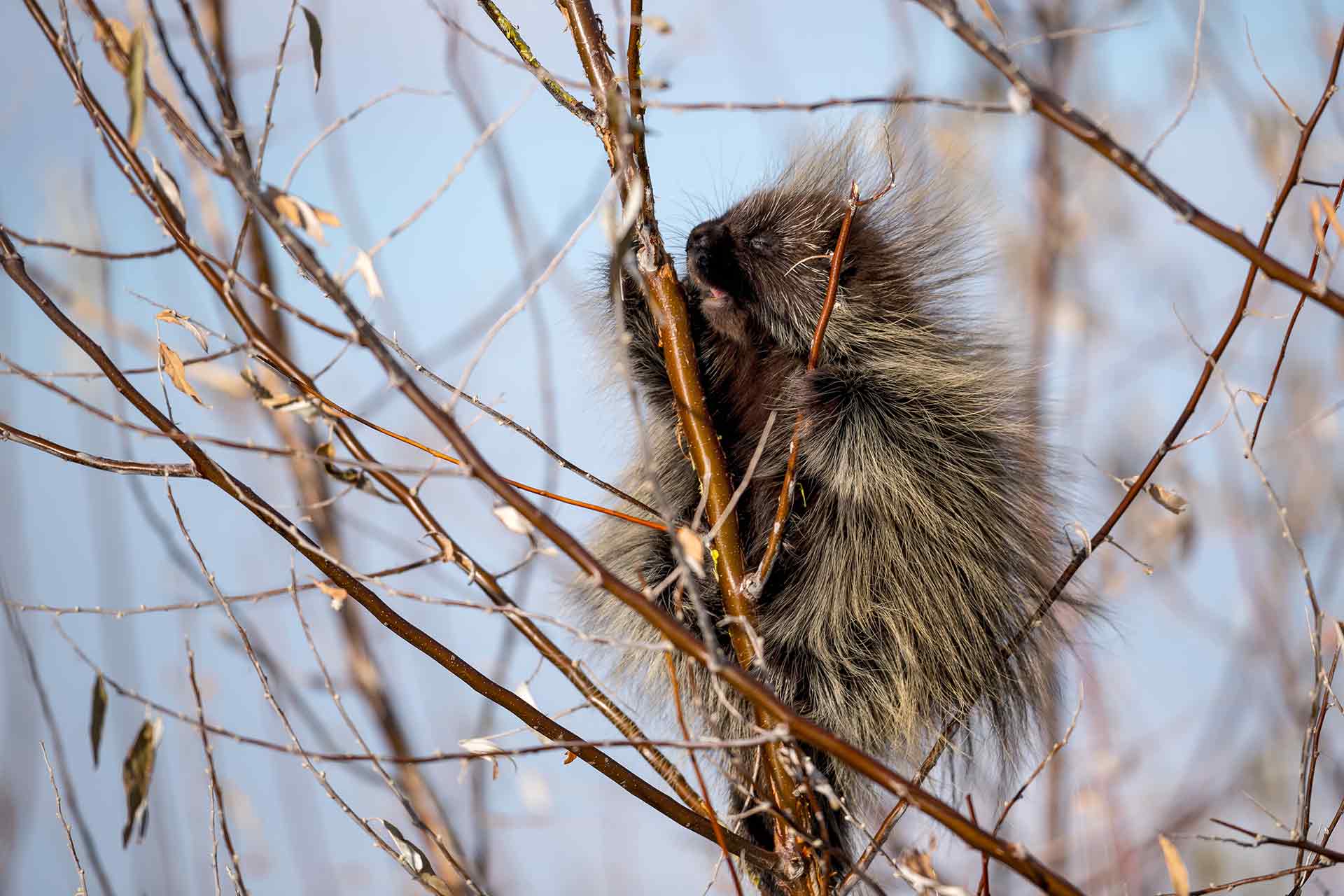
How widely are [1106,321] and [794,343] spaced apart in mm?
2054

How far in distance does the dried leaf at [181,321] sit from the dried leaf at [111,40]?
343 mm

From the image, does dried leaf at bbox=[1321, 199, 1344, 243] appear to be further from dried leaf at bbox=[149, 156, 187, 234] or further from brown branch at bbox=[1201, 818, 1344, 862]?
dried leaf at bbox=[149, 156, 187, 234]

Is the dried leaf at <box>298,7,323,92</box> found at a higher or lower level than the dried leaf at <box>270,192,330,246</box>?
higher

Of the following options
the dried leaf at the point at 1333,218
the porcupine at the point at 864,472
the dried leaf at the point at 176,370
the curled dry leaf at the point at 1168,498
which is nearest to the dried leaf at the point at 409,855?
the dried leaf at the point at 176,370

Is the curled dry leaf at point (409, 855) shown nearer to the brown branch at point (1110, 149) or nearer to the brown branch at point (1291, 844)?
the brown branch at point (1291, 844)

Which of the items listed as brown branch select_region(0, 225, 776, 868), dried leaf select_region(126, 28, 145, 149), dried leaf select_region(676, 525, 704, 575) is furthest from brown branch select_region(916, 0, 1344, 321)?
brown branch select_region(0, 225, 776, 868)

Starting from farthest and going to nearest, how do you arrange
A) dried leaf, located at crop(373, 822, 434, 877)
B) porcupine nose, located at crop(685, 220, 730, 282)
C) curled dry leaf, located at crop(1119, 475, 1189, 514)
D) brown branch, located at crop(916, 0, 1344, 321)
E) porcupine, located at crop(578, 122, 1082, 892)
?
1. porcupine nose, located at crop(685, 220, 730, 282)
2. porcupine, located at crop(578, 122, 1082, 892)
3. curled dry leaf, located at crop(1119, 475, 1189, 514)
4. dried leaf, located at crop(373, 822, 434, 877)
5. brown branch, located at crop(916, 0, 1344, 321)

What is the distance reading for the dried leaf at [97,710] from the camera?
1.48 meters

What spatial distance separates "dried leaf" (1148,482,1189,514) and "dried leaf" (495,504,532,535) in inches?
37.1

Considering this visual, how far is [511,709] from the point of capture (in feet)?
4.46

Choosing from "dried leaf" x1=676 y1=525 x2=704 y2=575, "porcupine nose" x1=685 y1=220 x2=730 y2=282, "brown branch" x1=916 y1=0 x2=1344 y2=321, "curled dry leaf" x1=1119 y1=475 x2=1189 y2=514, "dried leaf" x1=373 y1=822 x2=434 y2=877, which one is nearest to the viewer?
"brown branch" x1=916 y1=0 x2=1344 y2=321

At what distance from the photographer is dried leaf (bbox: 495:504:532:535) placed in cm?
120

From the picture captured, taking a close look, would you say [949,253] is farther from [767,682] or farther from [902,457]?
[767,682]

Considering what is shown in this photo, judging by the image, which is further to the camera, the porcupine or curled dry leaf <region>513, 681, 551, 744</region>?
the porcupine
